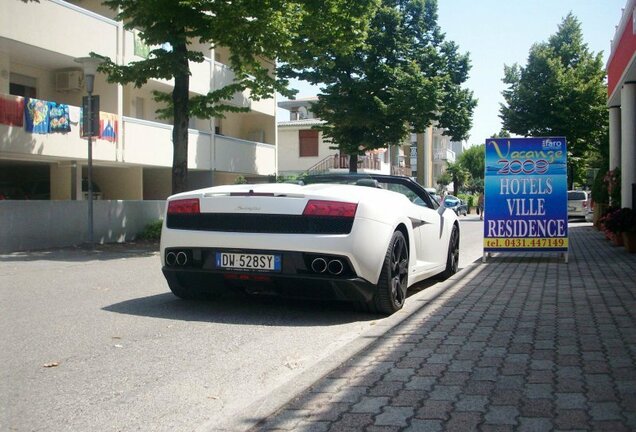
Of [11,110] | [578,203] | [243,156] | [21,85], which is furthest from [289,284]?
[578,203]

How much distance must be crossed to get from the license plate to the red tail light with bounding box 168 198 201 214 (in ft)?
1.59

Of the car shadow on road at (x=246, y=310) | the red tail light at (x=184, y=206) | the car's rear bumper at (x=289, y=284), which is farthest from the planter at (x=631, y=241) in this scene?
the red tail light at (x=184, y=206)

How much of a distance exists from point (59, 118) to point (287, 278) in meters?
13.8

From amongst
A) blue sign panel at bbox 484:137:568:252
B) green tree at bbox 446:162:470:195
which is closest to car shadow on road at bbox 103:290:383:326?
blue sign panel at bbox 484:137:568:252

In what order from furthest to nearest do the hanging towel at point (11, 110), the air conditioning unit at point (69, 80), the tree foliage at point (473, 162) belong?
1. the tree foliage at point (473, 162)
2. the air conditioning unit at point (69, 80)
3. the hanging towel at point (11, 110)

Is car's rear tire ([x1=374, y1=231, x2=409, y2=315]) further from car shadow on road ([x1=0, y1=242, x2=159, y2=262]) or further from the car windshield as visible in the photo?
car shadow on road ([x1=0, y1=242, x2=159, y2=262])

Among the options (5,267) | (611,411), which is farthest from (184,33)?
(611,411)

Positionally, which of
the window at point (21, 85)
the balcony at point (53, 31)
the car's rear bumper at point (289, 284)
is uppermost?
the balcony at point (53, 31)

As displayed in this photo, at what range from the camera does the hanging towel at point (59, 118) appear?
57.6 feet

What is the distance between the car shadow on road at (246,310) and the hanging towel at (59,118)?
1172 centimetres

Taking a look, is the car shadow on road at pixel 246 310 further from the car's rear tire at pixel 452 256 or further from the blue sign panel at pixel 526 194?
the blue sign panel at pixel 526 194

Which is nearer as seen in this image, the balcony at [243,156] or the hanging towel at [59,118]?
the hanging towel at [59,118]

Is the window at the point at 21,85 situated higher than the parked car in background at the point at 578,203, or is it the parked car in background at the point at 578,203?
the window at the point at 21,85

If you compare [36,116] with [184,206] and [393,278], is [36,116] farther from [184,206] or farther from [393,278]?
[393,278]
